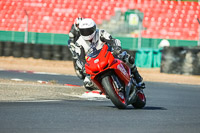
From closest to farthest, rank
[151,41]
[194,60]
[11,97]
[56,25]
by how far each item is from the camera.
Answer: [11,97] < [194,60] < [151,41] < [56,25]

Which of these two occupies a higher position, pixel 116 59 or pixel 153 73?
pixel 116 59

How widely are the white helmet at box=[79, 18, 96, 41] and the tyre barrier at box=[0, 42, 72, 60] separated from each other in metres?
14.9

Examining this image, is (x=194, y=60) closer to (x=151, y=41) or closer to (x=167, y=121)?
(x=151, y=41)

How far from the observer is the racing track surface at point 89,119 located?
5.60 meters

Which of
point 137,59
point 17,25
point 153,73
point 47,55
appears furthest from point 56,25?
point 153,73

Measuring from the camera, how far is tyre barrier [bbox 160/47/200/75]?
58.5 feet

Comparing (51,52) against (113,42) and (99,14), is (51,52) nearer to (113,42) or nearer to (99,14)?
(99,14)

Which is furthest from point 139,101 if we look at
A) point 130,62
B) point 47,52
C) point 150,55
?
point 47,52

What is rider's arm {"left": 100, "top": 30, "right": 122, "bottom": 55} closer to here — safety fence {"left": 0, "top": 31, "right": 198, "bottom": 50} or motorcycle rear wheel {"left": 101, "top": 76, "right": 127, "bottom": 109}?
motorcycle rear wheel {"left": 101, "top": 76, "right": 127, "bottom": 109}

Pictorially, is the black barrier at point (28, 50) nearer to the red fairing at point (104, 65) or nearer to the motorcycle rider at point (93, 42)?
the motorcycle rider at point (93, 42)

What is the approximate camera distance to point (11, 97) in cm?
912

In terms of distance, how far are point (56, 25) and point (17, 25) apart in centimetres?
217

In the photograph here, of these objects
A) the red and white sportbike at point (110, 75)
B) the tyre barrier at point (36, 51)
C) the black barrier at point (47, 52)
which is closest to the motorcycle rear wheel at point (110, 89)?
the red and white sportbike at point (110, 75)

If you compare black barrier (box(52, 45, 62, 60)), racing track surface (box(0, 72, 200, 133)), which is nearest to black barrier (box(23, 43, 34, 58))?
black barrier (box(52, 45, 62, 60))
